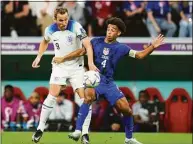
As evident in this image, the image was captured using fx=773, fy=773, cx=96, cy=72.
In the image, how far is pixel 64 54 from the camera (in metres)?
12.8

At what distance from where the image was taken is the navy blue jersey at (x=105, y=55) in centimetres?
1198

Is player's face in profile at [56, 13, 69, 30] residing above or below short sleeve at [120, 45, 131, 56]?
above

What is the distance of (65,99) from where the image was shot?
1809cm

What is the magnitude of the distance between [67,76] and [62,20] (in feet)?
Result: 3.27

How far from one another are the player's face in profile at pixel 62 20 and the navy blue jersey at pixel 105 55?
75 cm

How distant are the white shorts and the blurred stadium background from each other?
4569mm

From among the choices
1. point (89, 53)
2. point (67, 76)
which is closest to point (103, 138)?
point (67, 76)

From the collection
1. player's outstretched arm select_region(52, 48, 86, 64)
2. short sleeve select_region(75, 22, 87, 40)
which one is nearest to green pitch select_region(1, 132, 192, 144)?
player's outstretched arm select_region(52, 48, 86, 64)

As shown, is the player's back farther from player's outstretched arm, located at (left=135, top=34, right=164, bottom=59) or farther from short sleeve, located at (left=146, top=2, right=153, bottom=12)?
short sleeve, located at (left=146, top=2, right=153, bottom=12)

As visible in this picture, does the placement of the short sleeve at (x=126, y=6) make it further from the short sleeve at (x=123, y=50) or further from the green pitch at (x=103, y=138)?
the short sleeve at (x=123, y=50)

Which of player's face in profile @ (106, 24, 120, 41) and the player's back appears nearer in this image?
player's face in profile @ (106, 24, 120, 41)

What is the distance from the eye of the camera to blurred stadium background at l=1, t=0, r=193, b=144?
1780 cm

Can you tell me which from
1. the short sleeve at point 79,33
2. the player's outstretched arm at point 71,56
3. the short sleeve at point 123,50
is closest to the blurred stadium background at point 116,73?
the player's outstretched arm at point 71,56

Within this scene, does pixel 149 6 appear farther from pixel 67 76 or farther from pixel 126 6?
pixel 67 76
